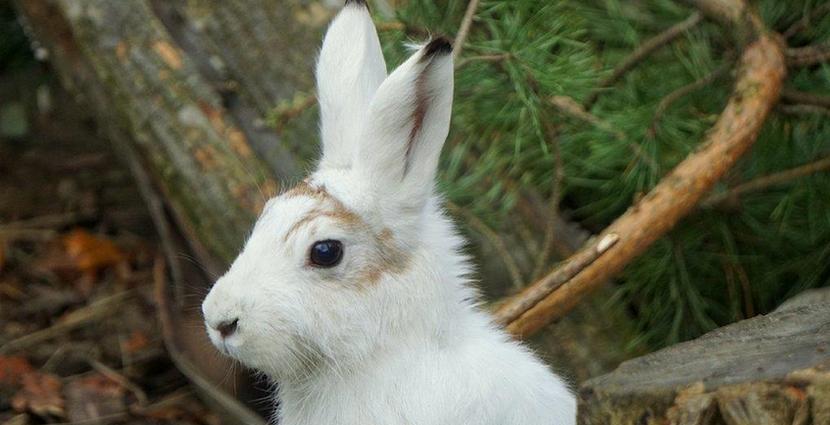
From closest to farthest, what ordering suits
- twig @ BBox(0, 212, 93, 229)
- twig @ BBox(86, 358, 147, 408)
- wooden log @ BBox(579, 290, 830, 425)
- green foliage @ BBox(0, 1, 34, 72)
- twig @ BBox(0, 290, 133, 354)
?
wooden log @ BBox(579, 290, 830, 425)
twig @ BBox(86, 358, 147, 408)
twig @ BBox(0, 290, 133, 354)
twig @ BBox(0, 212, 93, 229)
green foliage @ BBox(0, 1, 34, 72)

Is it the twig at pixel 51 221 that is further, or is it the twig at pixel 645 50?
the twig at pixel 51 221

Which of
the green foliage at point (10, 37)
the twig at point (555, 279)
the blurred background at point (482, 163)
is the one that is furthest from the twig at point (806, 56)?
the green foliage at point (10, 37)

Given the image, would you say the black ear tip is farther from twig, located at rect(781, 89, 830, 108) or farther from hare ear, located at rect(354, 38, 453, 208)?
twig, located at rect(781, 89, 830, 108)

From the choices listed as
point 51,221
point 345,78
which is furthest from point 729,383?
point 51,221

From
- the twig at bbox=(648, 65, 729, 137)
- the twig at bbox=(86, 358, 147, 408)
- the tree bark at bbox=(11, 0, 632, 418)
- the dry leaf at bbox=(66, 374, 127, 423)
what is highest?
the twig at bbox=(648, 65, 729, 137)

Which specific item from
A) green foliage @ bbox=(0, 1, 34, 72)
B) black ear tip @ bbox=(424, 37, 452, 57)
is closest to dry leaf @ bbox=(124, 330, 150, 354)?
green foliage @ bbox=(0, 1, 34, 72)

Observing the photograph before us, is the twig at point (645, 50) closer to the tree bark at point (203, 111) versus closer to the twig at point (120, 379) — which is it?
the tree bark at point (203, 111)

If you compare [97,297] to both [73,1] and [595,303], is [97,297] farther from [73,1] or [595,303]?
[595,303]
